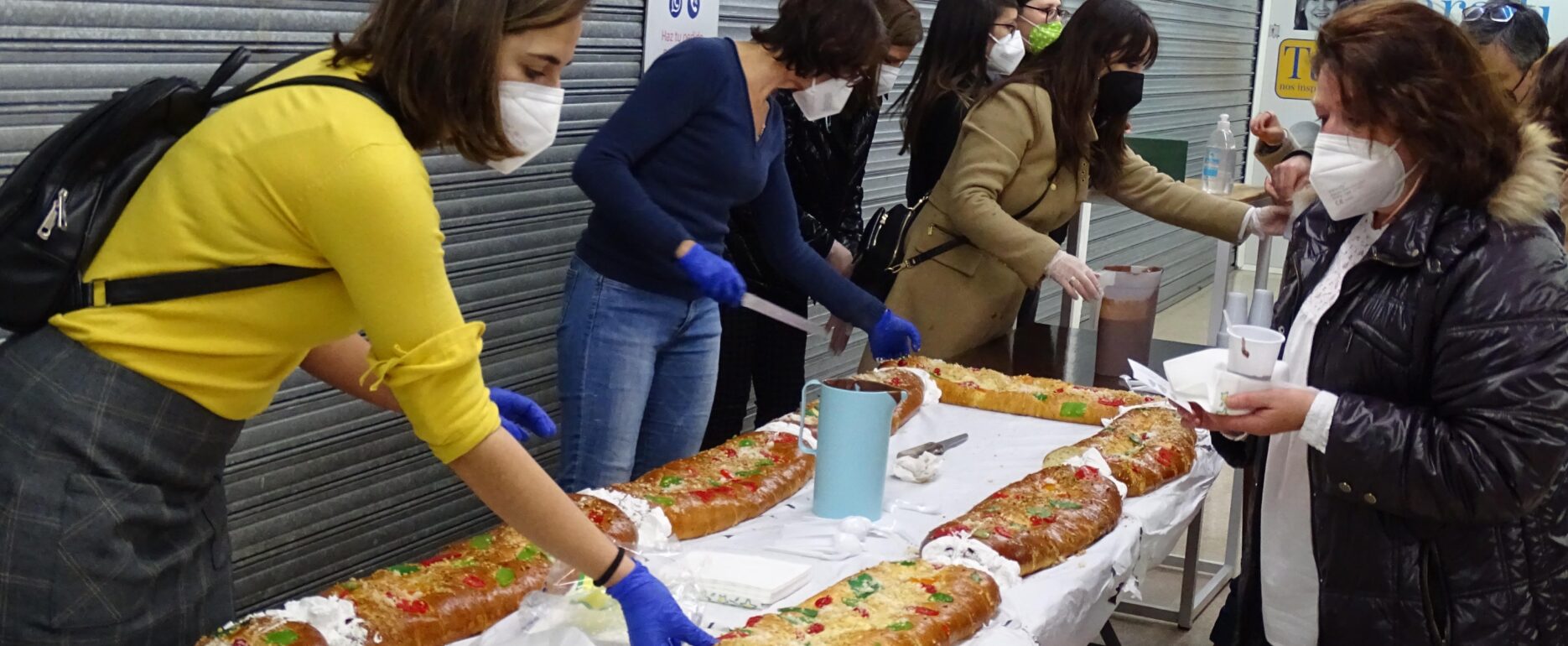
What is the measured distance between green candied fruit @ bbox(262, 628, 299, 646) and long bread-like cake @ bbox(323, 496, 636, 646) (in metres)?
0.08

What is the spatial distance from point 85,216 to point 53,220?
0.03 metres

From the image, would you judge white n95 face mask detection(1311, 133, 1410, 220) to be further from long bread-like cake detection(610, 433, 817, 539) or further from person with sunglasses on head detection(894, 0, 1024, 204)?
person with sunglasses on head detection(894, 0, 1024, 204)

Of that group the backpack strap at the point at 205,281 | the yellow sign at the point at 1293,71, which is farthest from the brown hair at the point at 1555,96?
the yellow sign at the point at 1293,71

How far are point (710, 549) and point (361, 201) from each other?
0.85 meters

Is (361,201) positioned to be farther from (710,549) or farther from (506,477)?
(710,549)

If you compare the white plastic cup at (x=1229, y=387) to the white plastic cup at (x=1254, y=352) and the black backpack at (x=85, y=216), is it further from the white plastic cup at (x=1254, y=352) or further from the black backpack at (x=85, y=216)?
the black backpack at (x=85, y=216)

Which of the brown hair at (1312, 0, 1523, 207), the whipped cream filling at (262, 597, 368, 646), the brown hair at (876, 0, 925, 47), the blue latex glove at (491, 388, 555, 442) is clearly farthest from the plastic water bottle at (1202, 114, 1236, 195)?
the whipped cream filling at (262, 597, 368, 646)

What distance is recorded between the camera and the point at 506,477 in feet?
4.59

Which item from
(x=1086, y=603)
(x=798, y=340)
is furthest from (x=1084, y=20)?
(x=1086, y=603)

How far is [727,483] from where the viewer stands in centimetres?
212

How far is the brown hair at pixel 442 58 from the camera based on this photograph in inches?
53.1

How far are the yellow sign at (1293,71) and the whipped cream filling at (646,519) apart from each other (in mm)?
7607

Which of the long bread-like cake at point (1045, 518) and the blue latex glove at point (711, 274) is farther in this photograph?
the blue latex glove at point (711, 274)

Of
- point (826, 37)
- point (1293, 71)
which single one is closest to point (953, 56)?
point (826, 37)
